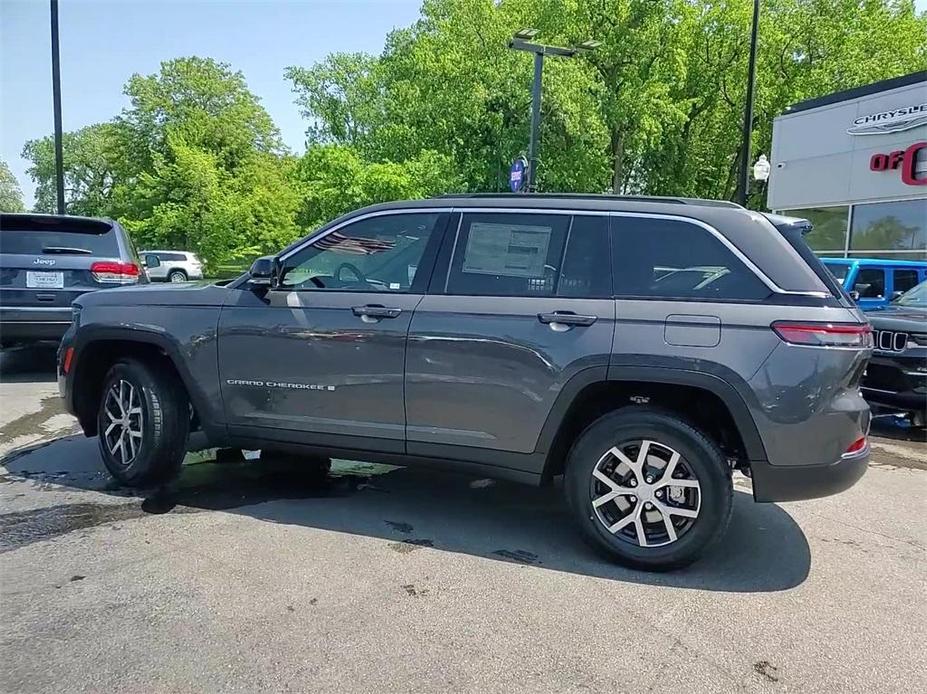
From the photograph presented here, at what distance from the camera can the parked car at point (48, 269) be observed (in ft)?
25.9

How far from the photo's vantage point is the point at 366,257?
4316 millimetres

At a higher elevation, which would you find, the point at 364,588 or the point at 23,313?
the point at 23,313

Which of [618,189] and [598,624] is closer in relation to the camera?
[598,624]

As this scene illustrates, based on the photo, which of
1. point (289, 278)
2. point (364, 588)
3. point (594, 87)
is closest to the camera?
point (364, 588)

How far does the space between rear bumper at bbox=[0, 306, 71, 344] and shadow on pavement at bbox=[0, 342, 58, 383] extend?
1.76 ft

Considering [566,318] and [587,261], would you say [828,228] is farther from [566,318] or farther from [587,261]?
[566,318]

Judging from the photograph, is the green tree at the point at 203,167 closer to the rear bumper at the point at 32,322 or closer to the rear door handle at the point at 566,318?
the rear bumper at the point at 32,322

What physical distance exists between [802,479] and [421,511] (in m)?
2.18

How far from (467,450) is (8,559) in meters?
2.41

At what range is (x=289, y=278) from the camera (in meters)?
4.42

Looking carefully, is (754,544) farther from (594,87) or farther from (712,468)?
(594,87)

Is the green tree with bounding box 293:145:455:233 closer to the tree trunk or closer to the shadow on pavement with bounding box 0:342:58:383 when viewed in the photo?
the tree trunk

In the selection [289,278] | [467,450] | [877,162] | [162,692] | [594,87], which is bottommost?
[162,692]

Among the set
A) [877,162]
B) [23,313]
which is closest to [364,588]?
[23,313]
